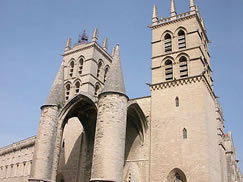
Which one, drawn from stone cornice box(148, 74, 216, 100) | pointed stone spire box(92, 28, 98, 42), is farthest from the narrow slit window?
pointed stone spire box(92, 28, 98, 42)

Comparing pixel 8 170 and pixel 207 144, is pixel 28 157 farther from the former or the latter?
pixel 207 144

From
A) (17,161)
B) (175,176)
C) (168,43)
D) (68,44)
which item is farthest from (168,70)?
(17,161)

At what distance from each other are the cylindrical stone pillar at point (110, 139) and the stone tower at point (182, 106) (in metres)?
3.77

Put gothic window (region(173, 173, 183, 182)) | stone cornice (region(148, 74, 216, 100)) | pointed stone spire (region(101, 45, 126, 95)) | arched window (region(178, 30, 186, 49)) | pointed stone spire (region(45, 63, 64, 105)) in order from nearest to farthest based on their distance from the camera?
1. pointed stone spire (region(101, 45, 126, 95))
2. gothic window (region(173, 173, 183, 182))
3. pointed stone spire (region(45, 63, 64, 105))
4. stone cornice (region(148, 74, 216, 100))
5. arched window (region(178, 30, 186, 49))

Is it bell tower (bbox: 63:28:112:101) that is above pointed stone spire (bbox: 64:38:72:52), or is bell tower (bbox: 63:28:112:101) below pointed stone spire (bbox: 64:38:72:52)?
below

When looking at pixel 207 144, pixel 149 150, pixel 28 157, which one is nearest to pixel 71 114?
pixel 149 150

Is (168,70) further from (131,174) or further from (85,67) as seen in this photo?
(85,67)

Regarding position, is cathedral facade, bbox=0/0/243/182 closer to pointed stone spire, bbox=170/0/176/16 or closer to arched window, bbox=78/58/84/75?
pointed stone spire, bbox=170/0/176/16

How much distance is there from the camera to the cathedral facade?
15.0m

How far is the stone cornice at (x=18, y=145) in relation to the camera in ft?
94.3

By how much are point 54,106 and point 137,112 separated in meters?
4.87

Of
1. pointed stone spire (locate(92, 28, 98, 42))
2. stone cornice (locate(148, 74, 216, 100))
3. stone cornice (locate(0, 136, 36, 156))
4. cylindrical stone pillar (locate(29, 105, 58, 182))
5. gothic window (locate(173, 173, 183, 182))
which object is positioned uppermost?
pointed stone spire (locate(92, 28, 98, 42))

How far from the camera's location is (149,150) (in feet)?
59.0

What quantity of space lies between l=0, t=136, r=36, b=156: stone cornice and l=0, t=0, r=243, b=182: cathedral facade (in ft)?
24.6
